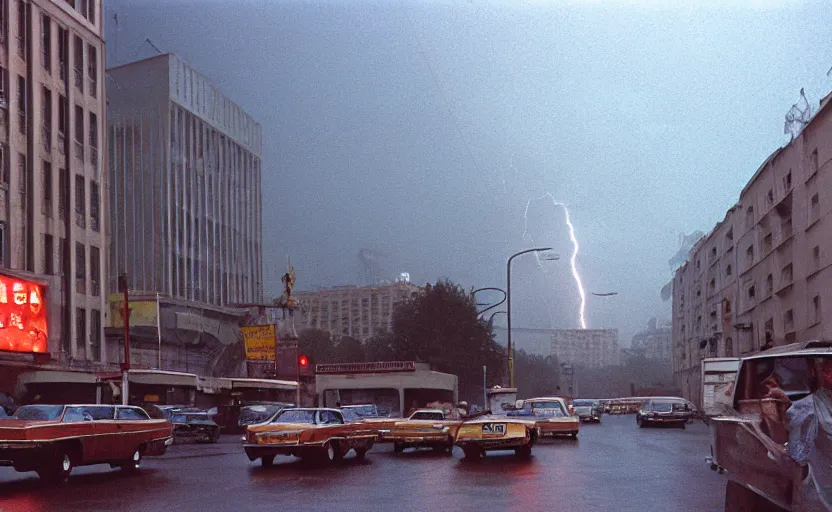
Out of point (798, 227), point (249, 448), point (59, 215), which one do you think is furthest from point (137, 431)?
point (798, 227)

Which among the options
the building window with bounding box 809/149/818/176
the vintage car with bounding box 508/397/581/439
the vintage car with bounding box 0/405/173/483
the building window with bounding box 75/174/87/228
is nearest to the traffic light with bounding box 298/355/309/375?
the vintage car with bounding box 508/397/581/439

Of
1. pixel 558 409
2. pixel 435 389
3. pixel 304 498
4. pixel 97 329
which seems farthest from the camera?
pixel 435 389

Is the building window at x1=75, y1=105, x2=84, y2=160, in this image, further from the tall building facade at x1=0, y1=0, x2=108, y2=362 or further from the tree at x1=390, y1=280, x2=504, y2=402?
the tree at x1=390, y1=280, x2=504, y2=402

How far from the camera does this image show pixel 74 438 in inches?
715

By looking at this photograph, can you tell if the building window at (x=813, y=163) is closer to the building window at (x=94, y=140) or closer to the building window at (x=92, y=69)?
the building window at (x=94, y=140)

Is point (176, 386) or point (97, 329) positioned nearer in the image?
point (176, 386)

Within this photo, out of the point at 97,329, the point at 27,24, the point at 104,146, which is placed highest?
the point at 27,24

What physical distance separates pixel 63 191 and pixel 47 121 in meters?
3.63

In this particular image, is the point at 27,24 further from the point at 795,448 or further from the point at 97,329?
the point at 795,448

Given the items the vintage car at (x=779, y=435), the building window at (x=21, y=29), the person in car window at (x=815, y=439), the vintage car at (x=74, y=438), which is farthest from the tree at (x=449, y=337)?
the person in car window at (x=815, y=439)

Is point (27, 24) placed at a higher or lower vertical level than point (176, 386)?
higher

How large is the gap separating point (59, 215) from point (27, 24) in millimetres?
9166

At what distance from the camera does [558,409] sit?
117ft

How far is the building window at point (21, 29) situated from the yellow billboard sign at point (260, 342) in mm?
24660
